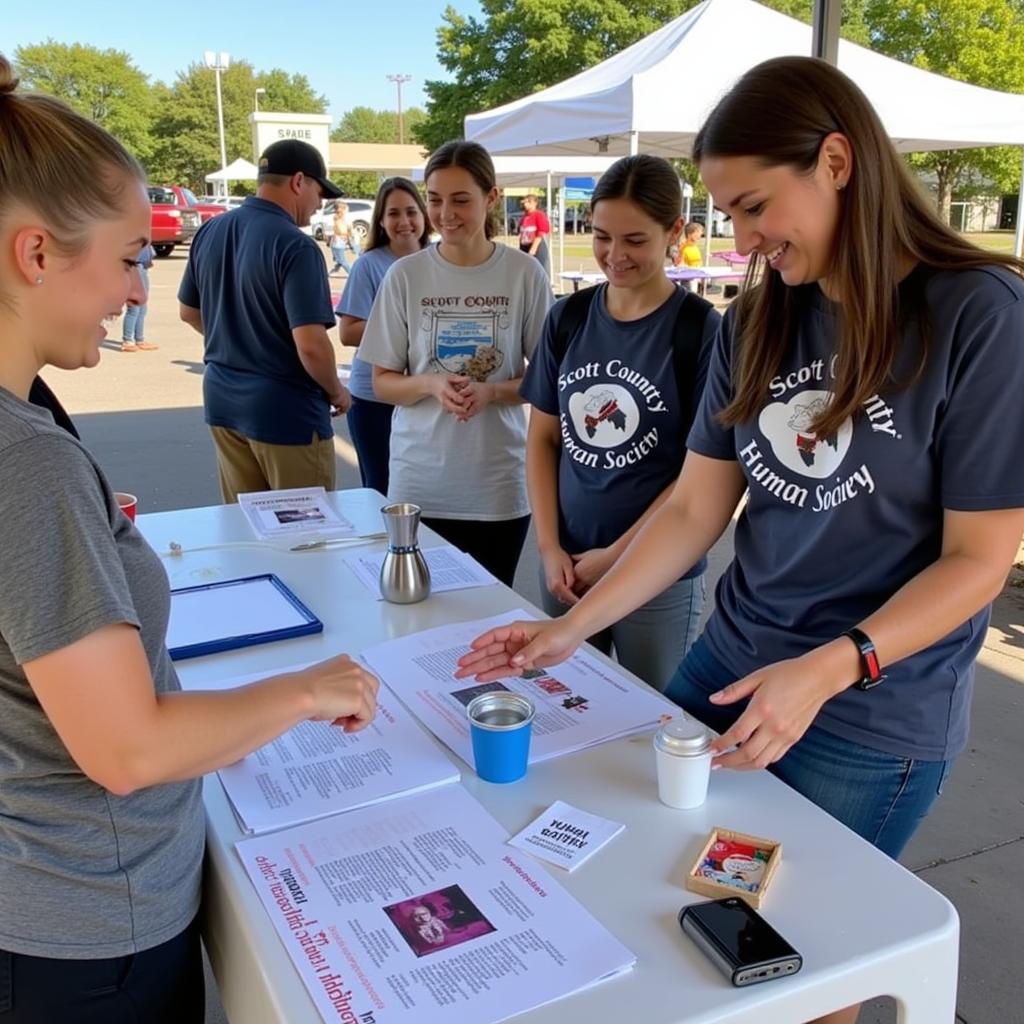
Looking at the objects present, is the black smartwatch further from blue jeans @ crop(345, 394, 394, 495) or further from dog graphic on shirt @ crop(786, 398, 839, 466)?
blue jeans @ crop(345, 394, 394, 495)

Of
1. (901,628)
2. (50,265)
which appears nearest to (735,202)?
(901,628)

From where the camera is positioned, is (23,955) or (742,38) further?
(742,38)

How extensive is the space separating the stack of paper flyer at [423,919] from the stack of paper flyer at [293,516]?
116cm

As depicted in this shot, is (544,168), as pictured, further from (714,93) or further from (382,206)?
(382,206)

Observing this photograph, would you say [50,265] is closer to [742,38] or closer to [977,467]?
[977,467]

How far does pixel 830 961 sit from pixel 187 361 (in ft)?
30.2

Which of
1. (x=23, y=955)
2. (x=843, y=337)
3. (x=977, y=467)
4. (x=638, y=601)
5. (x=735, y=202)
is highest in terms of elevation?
(x=735, y=202)

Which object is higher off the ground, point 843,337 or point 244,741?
point 843,337

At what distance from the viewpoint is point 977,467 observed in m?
1.12

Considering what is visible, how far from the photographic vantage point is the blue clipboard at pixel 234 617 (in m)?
1.57

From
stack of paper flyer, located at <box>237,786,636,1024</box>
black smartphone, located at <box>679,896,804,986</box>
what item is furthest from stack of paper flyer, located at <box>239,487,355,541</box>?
black smartphone, located at <box>679,896,804,986</box>

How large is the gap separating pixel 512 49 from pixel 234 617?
91.7 ft

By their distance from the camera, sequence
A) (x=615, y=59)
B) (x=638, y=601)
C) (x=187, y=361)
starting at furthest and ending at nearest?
(x=187, y=361)
(x=615, y=59)
(x=638, y=601)

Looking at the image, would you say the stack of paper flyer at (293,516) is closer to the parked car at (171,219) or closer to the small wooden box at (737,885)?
the small wooden box at (737,885)
